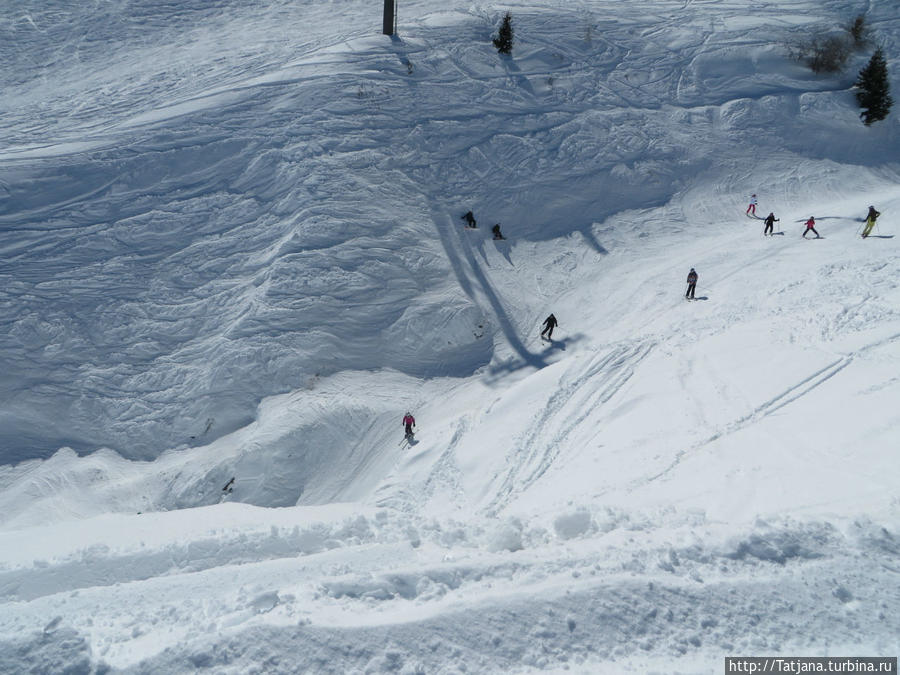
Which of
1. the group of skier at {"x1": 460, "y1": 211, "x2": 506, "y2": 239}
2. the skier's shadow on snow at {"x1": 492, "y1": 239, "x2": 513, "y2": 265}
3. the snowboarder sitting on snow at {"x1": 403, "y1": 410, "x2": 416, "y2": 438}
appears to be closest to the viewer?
the snowboarder sitting on snow at {"x1": 403, "y1": 410, "x2": 416, "y2": 438}

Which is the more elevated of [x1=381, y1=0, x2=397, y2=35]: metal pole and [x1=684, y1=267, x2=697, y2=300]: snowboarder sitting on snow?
[x1=381, y1=0, x2=397, y2=35]: metal pole

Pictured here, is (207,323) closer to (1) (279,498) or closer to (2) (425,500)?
(1) (279,498)

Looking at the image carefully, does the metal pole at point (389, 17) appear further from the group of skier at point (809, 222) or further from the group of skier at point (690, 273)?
the group of skier at point (809, 222)

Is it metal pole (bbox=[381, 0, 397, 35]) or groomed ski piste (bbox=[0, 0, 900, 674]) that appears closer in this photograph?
groomed ski piste (bbox=[0, 0, 900, 674])

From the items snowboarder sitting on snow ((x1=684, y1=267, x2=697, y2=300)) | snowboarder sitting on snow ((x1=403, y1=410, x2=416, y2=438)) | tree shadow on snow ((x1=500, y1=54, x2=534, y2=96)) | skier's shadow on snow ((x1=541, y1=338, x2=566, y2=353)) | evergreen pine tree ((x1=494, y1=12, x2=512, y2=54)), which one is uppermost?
evergreen pine tree ((x1=494, y1=12, x2=512, y2=54))

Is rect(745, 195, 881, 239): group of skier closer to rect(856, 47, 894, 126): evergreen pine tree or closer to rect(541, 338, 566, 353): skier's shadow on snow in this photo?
rect(856, 47, 894, 126): evergreen pine tree

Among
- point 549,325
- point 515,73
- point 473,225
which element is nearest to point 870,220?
point 549,325

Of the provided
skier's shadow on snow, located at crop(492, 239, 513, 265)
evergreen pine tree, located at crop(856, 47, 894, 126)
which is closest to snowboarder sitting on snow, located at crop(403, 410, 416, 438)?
skier's shadow on snow, located at crop(492, 239, 513, 265)

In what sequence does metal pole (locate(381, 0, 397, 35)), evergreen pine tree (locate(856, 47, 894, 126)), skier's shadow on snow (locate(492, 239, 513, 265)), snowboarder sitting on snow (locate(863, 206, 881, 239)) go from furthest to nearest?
metal pole (locate(381, 0, 397, 35))
evergreen pine tree (locate(856, 47, 894, 126))
skier's shadow on snow (locate(492, 239, 513, 265))
snowboarder sitting on snow (locate(863, 206, 881, 239))
